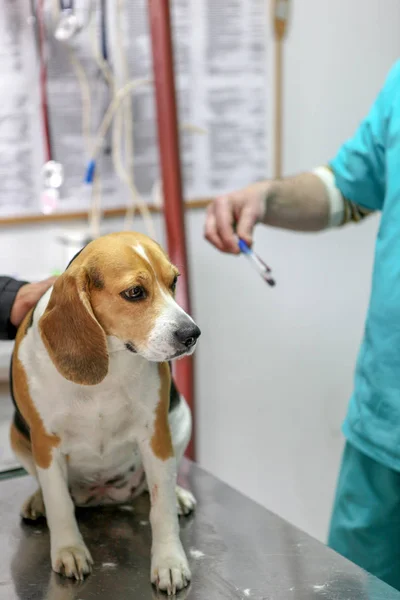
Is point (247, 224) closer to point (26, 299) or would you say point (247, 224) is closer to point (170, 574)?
point (26, 299)

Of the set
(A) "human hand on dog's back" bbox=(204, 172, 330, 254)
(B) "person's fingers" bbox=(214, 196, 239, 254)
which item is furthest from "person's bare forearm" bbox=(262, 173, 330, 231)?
(B) "person's fingers" bbox=(214, 196, 239, 254)

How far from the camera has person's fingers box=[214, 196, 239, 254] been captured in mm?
1032

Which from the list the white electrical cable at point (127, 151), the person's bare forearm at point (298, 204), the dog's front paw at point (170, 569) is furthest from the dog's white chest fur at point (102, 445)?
the white electrical cable at point (127, 151)

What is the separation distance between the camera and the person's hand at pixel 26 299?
88 cm

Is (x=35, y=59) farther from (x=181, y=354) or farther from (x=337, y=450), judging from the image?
(x=337, y=450)

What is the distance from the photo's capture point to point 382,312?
1.09 meters

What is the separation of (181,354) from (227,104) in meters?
1.16

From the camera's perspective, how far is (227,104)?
1711mm

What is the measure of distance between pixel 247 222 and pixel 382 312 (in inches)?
9.5

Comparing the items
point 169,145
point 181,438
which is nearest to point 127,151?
point 169,145

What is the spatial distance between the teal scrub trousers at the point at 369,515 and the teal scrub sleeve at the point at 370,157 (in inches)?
16.3

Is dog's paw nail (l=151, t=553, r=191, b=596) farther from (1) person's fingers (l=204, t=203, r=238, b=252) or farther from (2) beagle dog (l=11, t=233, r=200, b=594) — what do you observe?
(1) person's fingers (l=204, t=203, r=238, b=252)

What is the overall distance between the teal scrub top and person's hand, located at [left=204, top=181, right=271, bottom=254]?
0.18m

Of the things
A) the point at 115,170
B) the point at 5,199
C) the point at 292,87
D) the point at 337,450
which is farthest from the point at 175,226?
the point at 337,450
